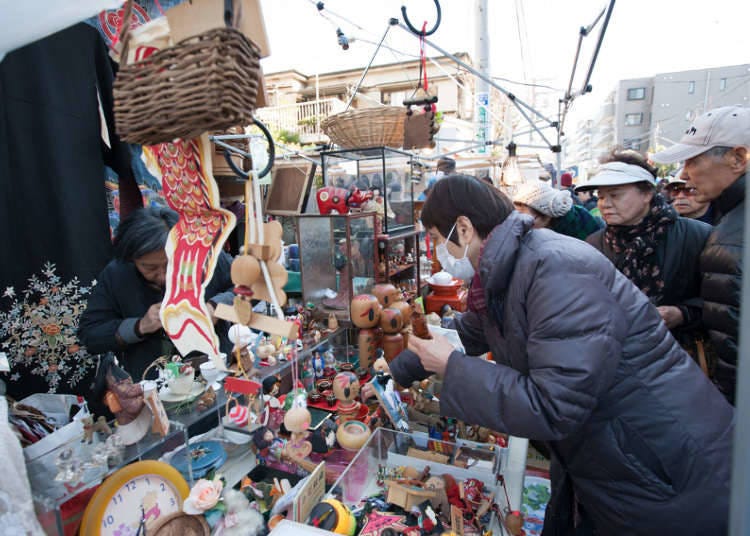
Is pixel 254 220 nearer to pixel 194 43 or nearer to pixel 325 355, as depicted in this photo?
pixel 194 43

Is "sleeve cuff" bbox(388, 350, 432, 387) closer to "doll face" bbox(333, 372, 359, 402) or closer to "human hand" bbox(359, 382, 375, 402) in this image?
"human hand" bbox(359, 382, 375, 402)

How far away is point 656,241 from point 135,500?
232 centimetres

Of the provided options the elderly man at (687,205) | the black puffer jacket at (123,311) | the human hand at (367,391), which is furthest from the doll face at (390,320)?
the elderly man at (687,205)

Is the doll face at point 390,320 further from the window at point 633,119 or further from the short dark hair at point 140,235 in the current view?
the window at point 633,119

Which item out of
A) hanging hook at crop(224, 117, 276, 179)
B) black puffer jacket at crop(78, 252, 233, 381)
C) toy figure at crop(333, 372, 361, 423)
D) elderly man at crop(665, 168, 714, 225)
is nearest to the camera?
hanging hook at crop(224, 117, 276, 179)

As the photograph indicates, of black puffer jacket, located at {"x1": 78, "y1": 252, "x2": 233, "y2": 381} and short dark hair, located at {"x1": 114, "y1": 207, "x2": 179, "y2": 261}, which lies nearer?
short dark hair, located at {"x1": 114, "y1": 207, "x2": 179, "y2": 261}

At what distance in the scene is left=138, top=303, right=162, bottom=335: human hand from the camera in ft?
4.43

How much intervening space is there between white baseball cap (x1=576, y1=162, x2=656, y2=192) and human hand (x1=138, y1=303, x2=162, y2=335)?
6.61 feet

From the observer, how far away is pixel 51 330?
1.85 meters

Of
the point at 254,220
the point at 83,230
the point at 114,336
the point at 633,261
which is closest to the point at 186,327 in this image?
the point at 254,220

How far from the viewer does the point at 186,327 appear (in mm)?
877

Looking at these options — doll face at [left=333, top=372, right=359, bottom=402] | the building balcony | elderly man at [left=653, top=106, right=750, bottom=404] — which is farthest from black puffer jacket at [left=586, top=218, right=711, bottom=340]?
the building balcony

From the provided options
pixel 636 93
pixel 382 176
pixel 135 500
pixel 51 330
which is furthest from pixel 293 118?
pixel 636 93

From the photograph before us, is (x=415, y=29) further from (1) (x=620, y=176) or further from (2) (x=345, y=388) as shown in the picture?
(2) (x=345, y=388)
